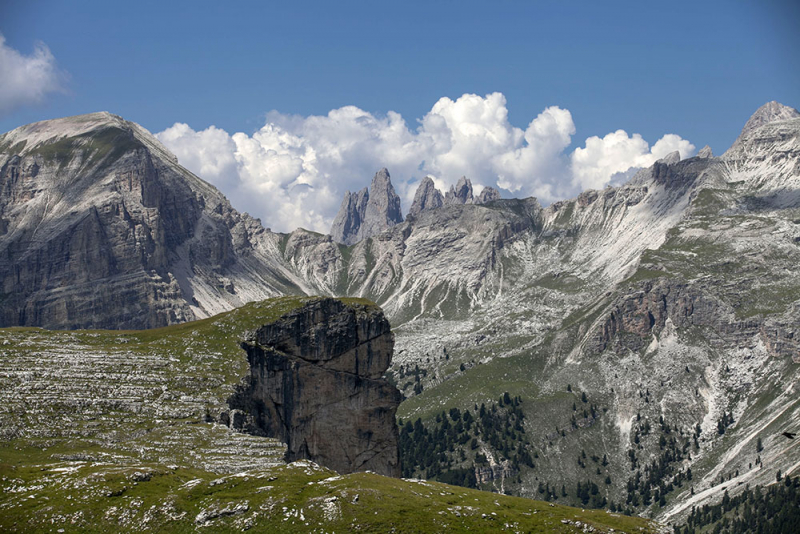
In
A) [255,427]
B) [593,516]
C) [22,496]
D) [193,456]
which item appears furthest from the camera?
[255,427]

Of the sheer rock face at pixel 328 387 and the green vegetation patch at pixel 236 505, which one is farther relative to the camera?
the sheer rock face at pixel 328 387

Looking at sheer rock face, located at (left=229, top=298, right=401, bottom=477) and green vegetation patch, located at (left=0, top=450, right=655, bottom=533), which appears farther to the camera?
sheer rock face, located at (left=229, top=298, right=401, bottom=477)

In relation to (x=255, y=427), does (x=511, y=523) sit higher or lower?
lower

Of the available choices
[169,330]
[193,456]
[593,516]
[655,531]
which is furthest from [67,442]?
[655,531]

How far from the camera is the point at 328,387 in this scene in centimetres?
15988

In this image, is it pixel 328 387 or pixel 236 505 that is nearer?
pixel 236 505

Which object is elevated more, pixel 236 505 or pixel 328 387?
pixel 328 387

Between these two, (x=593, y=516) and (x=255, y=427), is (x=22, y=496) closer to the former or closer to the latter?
(x=255, y=427)

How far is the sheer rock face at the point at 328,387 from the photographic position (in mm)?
152250

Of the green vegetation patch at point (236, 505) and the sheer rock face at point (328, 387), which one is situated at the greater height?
the sheer rock face at point (328, 387)

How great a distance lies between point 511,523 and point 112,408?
70.2 metres

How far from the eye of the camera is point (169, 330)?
175000 mm

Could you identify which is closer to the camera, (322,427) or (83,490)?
(83,490)

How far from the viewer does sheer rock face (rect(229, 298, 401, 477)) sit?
152250 millimetres
